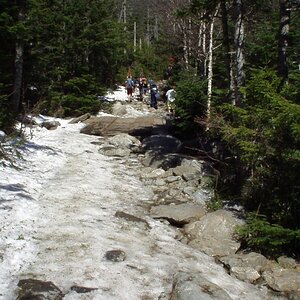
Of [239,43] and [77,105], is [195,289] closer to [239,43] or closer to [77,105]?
[239,43]

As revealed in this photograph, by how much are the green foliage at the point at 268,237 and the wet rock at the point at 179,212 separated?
1.35m

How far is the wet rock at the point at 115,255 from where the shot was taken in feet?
21.6

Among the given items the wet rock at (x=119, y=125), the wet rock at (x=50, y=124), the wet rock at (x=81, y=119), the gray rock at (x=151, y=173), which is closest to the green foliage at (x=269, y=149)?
the gray rock at (x=151, y=173)

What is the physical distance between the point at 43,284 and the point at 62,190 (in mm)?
4223

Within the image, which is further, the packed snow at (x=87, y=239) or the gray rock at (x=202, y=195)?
the gray rock at (x=202, y=195)

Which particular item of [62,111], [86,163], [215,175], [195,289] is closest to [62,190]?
[86,163]

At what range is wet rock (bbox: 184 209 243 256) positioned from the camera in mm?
7703

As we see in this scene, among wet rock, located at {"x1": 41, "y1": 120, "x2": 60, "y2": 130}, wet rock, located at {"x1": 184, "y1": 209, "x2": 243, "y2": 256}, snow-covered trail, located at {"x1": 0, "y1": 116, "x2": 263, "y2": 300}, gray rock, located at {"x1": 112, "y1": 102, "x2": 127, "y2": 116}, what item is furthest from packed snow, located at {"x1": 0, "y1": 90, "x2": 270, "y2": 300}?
gray rock, located at {"x1": 112, "y1": 102, "x2": 127, "y2": 116}

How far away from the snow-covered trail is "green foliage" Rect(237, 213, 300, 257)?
2.98 ft

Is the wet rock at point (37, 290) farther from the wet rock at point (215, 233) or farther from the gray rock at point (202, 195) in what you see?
the gray rock at point (202, 195)

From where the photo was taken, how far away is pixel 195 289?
5.67 m

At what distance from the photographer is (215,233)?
808 cm

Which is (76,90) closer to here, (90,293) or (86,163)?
(86,163)

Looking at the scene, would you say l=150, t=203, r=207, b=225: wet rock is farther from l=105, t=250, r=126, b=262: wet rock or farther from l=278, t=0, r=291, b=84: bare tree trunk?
l=278, t=0, r=291, b=84: bare tree trunk
